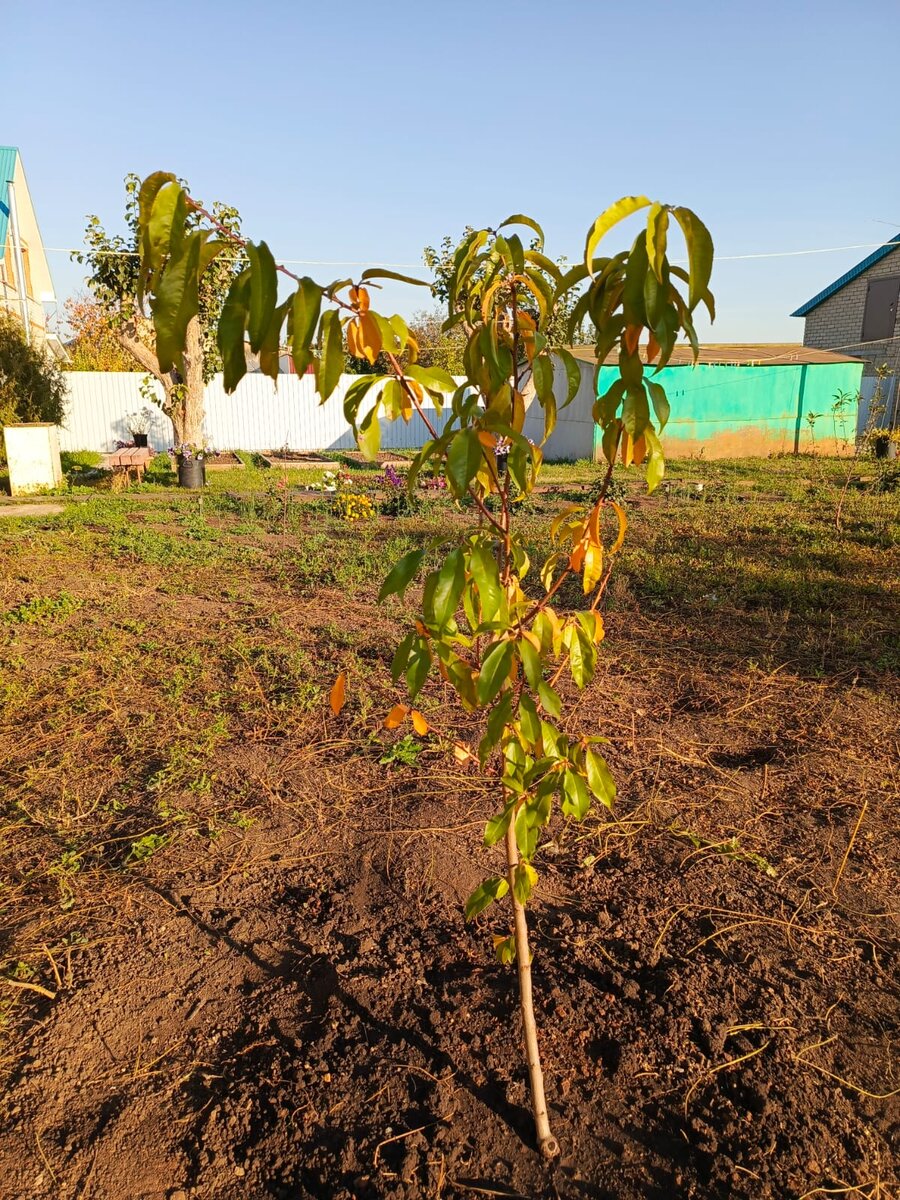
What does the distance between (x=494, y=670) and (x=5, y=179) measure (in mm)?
21857

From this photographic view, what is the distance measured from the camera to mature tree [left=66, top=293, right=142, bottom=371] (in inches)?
838

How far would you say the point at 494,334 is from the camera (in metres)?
1.32

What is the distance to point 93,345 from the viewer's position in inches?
1065

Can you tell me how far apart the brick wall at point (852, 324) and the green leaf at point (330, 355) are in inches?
923

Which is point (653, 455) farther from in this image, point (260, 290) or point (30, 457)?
point (30, 457)

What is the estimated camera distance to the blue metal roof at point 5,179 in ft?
55.3

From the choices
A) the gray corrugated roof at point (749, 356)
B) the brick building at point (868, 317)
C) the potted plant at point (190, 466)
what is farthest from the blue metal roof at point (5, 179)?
the brick building at point (868, 317)

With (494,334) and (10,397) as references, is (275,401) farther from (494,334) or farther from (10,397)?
(494,334)

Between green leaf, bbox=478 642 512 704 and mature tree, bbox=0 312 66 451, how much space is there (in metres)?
12.7

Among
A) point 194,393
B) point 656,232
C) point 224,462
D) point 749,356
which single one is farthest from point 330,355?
point 749,356

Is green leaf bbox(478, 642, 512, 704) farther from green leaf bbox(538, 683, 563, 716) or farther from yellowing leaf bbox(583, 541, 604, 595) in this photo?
yellowing leaf bbox(583, 541, 604, 595)

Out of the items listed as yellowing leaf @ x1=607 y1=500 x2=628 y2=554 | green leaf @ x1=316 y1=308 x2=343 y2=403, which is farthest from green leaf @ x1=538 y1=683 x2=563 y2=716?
green leaf @ x1=316 y1=308 x2=343 y2=403

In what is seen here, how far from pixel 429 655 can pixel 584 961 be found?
3.96 feet

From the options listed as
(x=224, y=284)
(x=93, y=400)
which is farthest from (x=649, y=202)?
(x=93, y=400)
